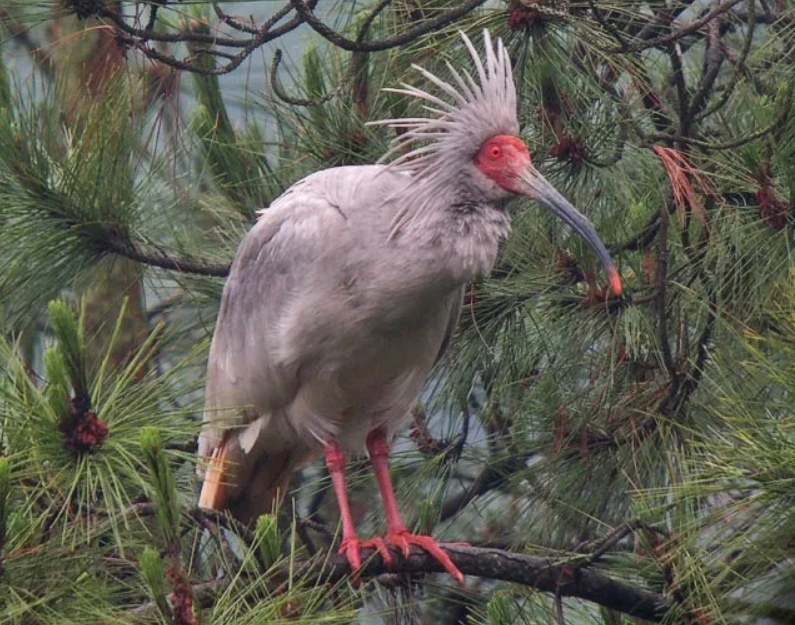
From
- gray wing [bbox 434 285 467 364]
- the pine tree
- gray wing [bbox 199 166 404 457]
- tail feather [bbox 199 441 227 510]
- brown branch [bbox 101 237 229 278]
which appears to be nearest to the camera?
the pine tree

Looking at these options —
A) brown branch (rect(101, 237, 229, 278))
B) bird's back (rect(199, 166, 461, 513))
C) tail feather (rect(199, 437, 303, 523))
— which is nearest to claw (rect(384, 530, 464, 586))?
bird's back (rect(199, 166, 461, 513))

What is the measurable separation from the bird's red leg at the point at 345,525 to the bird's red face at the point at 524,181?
707 mm

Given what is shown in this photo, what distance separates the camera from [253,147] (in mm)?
4406

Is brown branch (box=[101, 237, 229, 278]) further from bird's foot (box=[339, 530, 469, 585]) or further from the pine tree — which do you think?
bird's foot (box=[339, 530, 469, 585])

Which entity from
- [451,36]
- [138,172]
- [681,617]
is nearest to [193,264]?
[138,172]

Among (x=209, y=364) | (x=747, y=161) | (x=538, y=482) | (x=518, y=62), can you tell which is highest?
(x=518, y=62)

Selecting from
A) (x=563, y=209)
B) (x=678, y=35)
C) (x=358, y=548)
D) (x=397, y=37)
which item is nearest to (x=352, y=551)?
(x=358, y=548)

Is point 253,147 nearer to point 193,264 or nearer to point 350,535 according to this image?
point 193,264

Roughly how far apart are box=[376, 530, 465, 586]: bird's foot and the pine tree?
0.09 ft

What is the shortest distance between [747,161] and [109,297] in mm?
2446

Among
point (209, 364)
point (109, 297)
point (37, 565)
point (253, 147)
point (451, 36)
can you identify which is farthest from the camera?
point (109, 297)

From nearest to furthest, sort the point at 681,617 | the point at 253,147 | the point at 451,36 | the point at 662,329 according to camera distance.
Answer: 1. the point at 681,617
2. the point at 662,329
3. the point at 451,36
4. the point at 253,147

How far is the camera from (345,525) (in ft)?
11.1

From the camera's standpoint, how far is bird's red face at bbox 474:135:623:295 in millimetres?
3182
